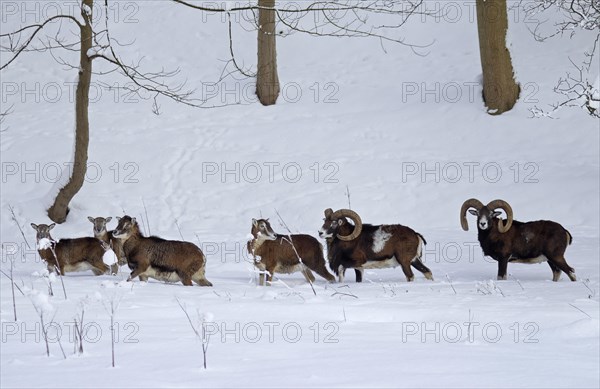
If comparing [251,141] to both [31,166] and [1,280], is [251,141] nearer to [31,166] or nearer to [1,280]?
[31,166]

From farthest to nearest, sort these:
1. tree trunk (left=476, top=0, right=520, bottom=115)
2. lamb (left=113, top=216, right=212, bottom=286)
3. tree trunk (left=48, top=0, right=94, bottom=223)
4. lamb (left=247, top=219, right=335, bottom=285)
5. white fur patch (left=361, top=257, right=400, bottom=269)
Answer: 1. tree trunk (left=476, top=0, right=520, bottom=115)
2. tree trunk (left=48, top=0, right=94, bottom=223)
3. white fur patch (left=361, top=257, right=400, bottom=269)
4. lamb (left=247, top=219, right=335, bottom=285)
5. lamb (left=113, top=216, right=212, bottom=286)

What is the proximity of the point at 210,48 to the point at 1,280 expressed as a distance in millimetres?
15438

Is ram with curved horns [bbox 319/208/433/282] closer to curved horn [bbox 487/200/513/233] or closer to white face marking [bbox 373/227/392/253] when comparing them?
white face marking [bbox 373/227/392/253]

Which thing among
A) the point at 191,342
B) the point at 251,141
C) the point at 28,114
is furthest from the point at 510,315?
the point at 28,114

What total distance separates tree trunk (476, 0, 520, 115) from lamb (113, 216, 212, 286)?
10.7 m

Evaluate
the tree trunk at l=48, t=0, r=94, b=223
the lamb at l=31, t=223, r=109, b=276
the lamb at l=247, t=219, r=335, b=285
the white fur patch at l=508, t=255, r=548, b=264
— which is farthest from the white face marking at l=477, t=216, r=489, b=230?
the tree trunk at l=48, t=0, r=94, b=223

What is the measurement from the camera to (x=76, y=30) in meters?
27.8

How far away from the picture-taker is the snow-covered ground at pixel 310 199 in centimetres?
665

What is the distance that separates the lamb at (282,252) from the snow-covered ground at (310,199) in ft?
0.79

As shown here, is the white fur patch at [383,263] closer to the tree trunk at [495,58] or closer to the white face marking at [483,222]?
the white face marking at [483,222]

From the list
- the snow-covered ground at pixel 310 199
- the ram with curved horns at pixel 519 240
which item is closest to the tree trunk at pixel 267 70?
the snow-covered ground at pixel 310 199

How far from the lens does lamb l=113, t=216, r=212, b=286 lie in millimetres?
11594

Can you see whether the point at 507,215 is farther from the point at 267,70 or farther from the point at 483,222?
the point at 267,70

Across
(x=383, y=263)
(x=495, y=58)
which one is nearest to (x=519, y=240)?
(x=383, y=263)
